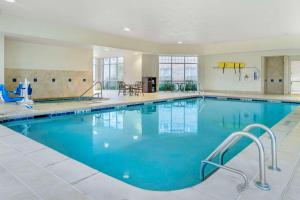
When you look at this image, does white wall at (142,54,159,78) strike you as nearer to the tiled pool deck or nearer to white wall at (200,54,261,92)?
white wall at (200,54,261,92)

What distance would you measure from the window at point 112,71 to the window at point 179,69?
3147mm

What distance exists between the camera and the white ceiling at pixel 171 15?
588 centimetres

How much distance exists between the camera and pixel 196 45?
1317 cm

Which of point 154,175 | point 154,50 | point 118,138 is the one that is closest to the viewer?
point 154,175

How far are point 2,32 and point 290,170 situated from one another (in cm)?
814

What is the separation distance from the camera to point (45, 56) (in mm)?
9539

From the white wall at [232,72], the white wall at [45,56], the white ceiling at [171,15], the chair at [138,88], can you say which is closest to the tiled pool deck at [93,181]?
the white ceiling at [171,15]

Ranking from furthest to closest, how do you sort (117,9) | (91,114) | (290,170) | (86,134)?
(91,114) < (117,9) < (86,134) < (290,170)

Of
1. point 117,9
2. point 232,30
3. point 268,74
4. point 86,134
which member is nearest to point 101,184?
point 86,134

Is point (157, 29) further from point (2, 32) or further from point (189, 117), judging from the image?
point (2, 32)

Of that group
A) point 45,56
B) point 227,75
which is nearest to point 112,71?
point 45,56

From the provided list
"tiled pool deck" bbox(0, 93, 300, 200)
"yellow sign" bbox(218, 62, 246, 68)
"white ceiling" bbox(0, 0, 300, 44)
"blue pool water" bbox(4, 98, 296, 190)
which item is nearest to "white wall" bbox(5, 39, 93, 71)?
"white ceiling" bbox(0, 0, 300, 44)

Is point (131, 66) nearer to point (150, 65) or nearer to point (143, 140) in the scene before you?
point (150, 65)

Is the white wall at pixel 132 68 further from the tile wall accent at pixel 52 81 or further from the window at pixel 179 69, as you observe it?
Result: the tile wall accent at pixel 52 81
